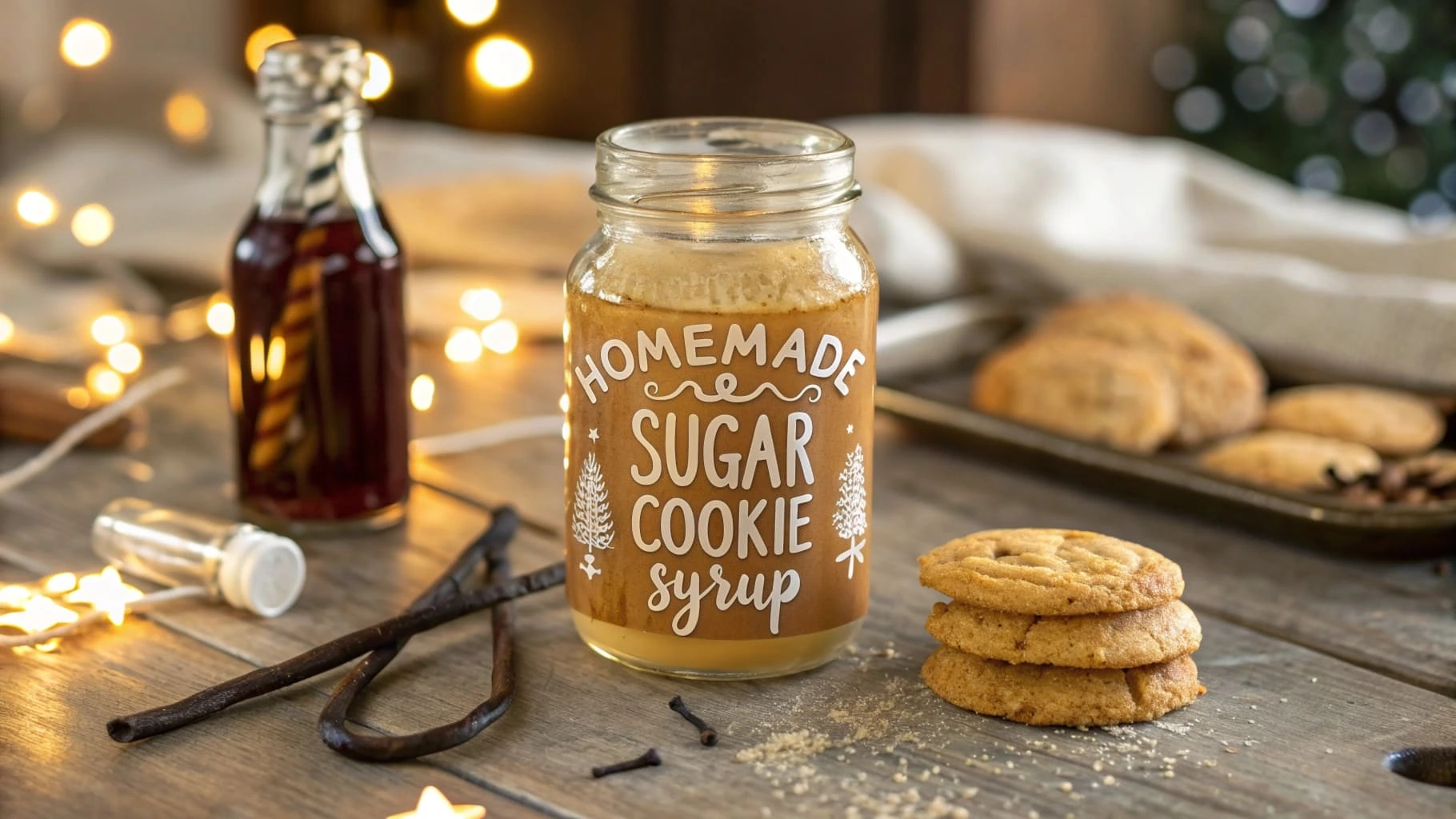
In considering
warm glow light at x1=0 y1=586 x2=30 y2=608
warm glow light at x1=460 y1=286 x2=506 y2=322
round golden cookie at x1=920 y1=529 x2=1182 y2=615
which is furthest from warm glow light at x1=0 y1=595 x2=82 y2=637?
warm glow light at x1=460 y1=286 x2=506 y2=322

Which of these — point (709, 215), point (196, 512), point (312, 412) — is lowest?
point (196, 512)

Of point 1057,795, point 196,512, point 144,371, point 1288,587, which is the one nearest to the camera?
point 1057,795

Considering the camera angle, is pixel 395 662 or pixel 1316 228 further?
pixel 1316 228

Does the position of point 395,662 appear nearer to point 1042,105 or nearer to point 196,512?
point 196,512

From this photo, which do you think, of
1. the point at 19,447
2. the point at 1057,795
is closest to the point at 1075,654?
the point at 1057,795

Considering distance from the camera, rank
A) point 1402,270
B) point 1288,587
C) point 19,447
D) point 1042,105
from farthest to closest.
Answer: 1. point 1042,105
2. point 1402,270
3. point 19,447
4. point 1288,587

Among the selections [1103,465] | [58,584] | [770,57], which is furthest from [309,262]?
[770,57]

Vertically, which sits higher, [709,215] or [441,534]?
[709,215]

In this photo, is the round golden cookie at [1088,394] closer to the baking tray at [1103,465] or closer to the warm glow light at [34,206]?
the baking tray at [1103,465]
